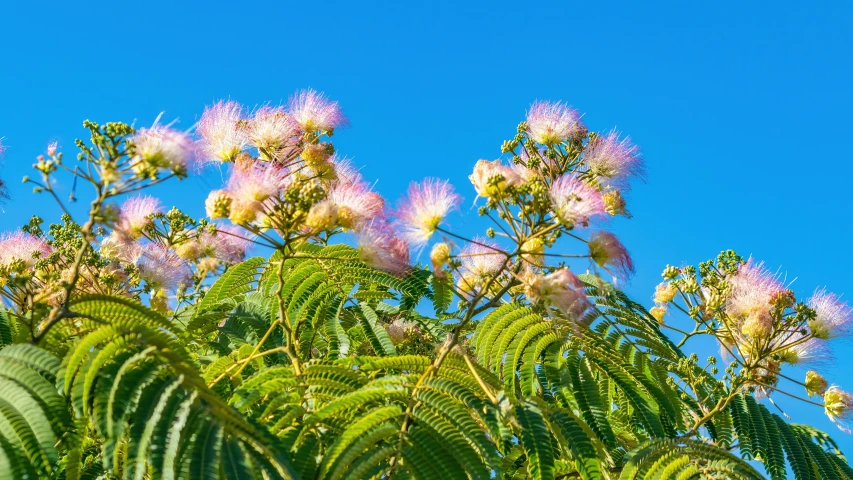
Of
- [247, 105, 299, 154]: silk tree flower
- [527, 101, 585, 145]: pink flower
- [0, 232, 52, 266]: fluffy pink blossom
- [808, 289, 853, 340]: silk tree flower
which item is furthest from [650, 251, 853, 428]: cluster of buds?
[0, 232, 52, 266]: fluffy pink blossom

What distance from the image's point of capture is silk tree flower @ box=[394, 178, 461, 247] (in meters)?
3.67

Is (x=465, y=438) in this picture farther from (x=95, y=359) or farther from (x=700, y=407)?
(x=700, y=407)

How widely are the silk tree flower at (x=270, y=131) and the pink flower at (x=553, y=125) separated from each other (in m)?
1.27

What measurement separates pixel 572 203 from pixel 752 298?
1.93 metres

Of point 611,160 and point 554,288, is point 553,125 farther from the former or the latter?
point 554,288

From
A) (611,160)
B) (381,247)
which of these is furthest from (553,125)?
(381,247)

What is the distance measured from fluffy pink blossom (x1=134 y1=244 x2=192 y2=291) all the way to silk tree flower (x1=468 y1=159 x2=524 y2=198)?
232cm

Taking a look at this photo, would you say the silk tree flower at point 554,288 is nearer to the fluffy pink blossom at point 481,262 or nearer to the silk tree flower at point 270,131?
the fluffy pink blossom at point 481,262

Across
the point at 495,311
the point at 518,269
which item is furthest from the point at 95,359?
the point at 495,311

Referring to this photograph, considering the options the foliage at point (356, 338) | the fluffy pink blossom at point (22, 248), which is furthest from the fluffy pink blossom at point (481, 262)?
the fluffy pink blossom at point (22, 248)

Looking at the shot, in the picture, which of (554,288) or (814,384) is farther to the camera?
(814,384)

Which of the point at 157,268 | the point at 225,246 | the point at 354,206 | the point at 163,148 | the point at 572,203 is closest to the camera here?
the point at 163,148

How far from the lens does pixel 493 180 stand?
349cm

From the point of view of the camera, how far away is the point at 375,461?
9.64 ft
